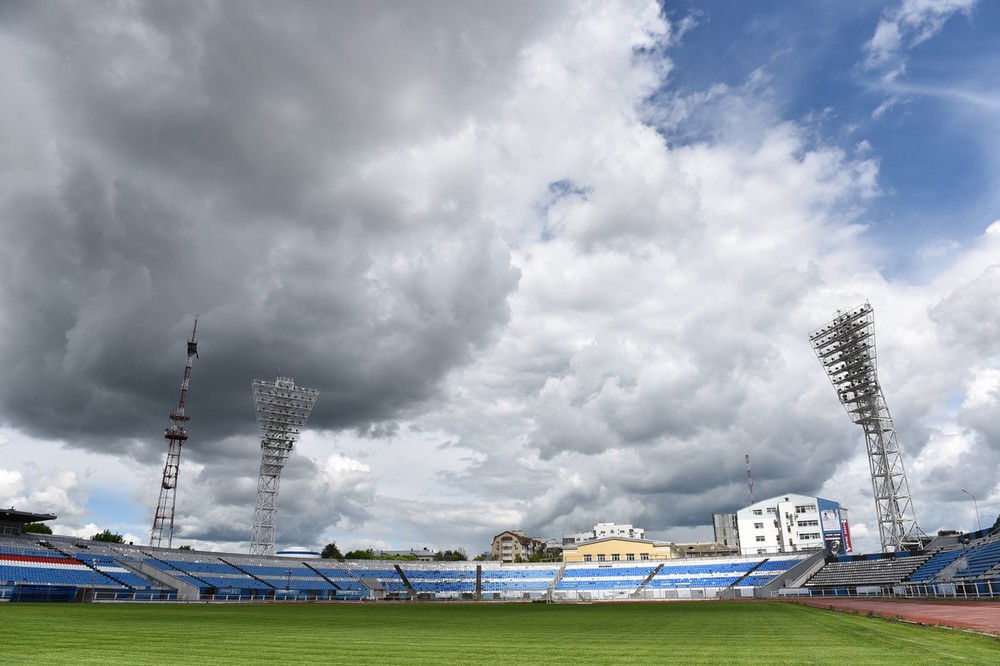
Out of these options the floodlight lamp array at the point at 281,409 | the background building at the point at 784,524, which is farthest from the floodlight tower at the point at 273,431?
the background building at the point at 784,524

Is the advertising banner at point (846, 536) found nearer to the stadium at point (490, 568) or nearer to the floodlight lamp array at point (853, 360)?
the stadium at point (490, 568)

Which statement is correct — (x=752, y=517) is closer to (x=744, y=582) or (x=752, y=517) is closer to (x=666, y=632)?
(x=744, y=582)

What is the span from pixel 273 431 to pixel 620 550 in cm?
6085

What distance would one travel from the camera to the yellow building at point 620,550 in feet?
345

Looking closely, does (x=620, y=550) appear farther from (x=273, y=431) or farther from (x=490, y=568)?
(x=273, y=431)

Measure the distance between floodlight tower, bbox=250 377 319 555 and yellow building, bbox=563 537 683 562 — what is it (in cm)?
5197

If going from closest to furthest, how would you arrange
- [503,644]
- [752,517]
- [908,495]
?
[503,644]
[908,495]
[752,517]

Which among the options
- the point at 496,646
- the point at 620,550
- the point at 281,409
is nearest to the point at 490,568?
the point at 620,550

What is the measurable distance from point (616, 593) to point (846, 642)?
75246mm

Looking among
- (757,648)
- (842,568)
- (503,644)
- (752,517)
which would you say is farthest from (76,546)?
(752,517)

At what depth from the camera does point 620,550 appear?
106250 millimetres

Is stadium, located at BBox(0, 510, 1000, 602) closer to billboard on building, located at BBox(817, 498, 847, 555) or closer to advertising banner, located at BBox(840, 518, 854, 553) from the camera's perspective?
billboard on building, located at BBox(817, 498, 847, 555)

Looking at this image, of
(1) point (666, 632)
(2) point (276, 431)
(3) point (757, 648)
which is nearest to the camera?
(3) point (757, 648)

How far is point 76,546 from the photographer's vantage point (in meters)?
71.9
